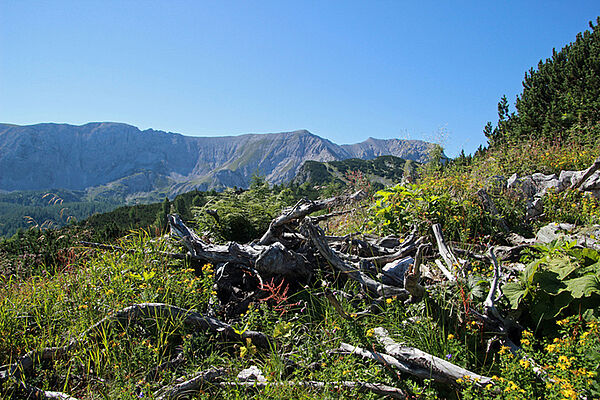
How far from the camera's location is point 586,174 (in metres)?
6.55

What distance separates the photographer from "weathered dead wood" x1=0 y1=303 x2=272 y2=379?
3.23 m

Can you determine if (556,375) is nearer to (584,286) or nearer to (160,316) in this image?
(584,286)

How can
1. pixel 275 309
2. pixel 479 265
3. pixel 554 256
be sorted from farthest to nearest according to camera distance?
pixel 479 265 → pixel 275 309 → pixel 554 256

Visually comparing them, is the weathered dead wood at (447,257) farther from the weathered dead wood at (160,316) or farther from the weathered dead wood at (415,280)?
the weathered dead wood at (160,316)

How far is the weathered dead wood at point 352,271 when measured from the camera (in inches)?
145

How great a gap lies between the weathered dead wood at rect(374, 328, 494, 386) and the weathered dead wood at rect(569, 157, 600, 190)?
6102 mm

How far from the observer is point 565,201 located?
6.17 metres

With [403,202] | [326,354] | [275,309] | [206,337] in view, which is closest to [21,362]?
[206,337]

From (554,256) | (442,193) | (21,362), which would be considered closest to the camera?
(21,362)

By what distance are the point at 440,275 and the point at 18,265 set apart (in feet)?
21.5

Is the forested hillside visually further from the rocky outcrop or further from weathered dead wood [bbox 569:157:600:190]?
weathered dead wood [bbox 569:157:600:190]

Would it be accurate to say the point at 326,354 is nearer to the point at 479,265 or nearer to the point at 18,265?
the point at 479,265

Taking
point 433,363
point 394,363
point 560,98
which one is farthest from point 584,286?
point 560,98

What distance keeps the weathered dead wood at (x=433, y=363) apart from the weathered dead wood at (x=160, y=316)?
1214mm
